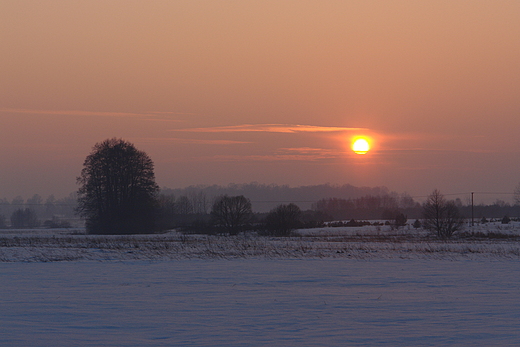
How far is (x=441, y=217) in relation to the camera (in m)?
55.8

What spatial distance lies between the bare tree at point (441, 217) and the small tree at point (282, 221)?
15.5 metres

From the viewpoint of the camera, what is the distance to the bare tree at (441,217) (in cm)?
5519

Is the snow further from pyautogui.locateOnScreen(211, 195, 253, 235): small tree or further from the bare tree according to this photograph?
pyautogui.locateOnScreen(211, 195, 253, 235): small tree

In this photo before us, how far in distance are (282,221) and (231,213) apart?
22.1ft

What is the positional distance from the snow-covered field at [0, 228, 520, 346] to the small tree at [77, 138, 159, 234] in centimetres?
3783

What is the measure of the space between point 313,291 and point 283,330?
508 centimetres

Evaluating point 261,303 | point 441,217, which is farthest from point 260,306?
point 441,217

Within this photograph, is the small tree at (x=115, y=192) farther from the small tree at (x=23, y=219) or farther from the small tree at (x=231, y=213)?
the small tree at (x=23, y=219)

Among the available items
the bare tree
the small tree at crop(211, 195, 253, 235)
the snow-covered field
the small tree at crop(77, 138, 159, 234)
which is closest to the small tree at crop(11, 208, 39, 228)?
the small tree at crop(77, 138, 159, 234)

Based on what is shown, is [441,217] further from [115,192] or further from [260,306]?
[260,306]

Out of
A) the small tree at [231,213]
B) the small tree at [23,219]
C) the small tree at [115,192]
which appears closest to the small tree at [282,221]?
the small tree at [231,213]

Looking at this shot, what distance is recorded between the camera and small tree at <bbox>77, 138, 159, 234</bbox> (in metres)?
61.2

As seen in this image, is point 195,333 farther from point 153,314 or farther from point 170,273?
point 170,273

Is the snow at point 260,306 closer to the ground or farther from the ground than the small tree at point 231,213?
closer to the ground
